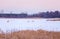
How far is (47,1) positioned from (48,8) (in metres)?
0.14

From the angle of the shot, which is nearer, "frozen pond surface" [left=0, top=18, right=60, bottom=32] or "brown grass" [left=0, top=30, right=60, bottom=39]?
"brown grass" [left=0, top=30, right=60, bottom=39]

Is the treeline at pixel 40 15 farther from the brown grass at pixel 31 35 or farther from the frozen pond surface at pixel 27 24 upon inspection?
the brown grass at pixel 31 35

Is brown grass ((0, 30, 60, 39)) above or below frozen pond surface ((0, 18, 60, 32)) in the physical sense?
below

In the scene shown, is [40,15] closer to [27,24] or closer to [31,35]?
[27,24]

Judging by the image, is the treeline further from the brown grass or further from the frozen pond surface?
the brown grass

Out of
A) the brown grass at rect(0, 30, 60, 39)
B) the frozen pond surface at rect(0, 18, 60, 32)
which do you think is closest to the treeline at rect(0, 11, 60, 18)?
the frozen pond surface at rect(0, 18, 60, 32)

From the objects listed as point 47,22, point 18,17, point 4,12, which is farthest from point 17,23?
point 47,22

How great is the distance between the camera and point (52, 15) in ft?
11.4

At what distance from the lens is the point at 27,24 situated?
339 cm

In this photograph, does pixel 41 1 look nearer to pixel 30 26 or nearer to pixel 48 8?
pixel 48 8

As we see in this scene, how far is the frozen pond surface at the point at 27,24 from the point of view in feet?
11.2

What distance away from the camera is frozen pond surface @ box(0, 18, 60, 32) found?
341 centimetres

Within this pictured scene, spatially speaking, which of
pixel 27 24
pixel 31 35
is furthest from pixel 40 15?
pixel 31 35

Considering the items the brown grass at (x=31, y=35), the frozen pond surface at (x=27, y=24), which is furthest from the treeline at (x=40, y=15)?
the brown grass at (x=31, y=35)
